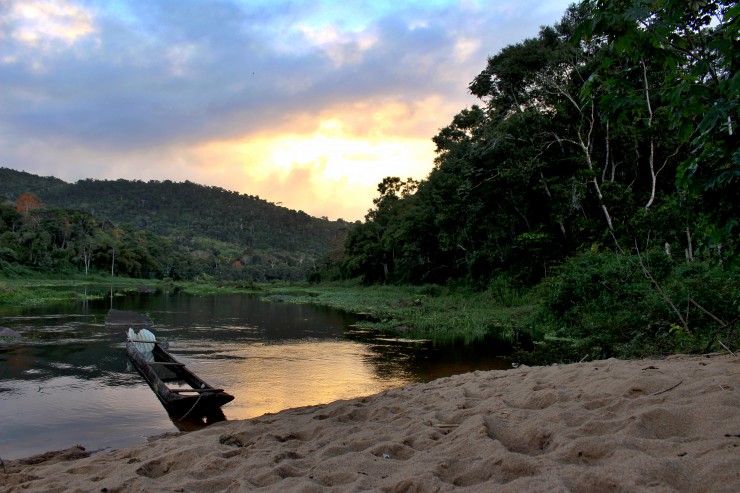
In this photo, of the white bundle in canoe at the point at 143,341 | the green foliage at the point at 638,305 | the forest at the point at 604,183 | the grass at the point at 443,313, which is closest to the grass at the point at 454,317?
the grass at the point at 443,313

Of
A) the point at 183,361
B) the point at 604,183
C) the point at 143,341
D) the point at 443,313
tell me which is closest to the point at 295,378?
the point at 183,361

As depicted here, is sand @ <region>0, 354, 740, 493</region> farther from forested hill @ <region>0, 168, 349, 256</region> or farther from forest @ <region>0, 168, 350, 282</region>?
forested hill @ <region>0, 168, 349, 256</region>

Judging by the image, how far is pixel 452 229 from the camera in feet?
120

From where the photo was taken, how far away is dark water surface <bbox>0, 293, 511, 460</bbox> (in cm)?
800

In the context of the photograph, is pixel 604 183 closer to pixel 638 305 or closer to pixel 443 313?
pixel 443 313

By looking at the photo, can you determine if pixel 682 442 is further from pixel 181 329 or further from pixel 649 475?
pixel 181 329

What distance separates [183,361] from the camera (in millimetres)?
13461

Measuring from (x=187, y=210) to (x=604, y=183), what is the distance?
16431 cm

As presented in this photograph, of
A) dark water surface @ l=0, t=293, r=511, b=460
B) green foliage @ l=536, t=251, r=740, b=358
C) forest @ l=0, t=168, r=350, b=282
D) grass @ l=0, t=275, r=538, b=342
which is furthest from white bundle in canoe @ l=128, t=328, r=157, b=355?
forest @ l=0, t=168, r=350, b=282

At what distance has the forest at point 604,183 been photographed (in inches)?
142

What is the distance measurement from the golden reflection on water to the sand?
116 inches

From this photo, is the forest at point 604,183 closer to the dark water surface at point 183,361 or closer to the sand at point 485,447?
the sand at point 485,447

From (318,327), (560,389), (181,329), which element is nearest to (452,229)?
(318,327)

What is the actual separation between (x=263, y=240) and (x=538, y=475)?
157 m
